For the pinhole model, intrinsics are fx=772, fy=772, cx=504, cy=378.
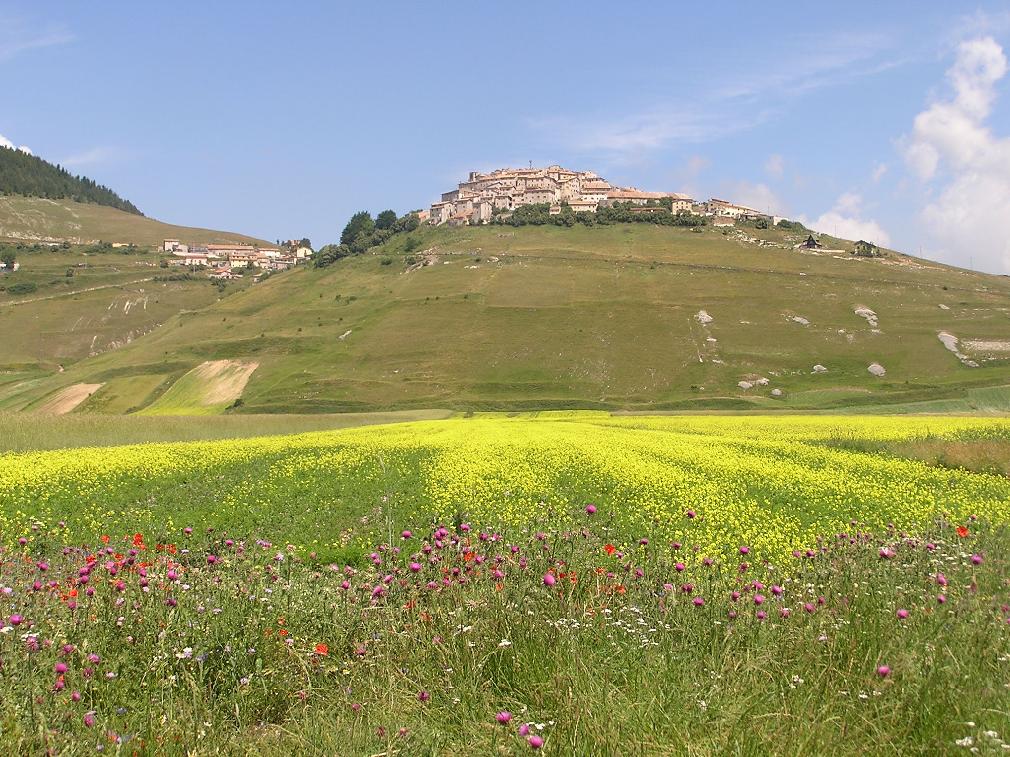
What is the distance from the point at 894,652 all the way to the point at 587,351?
391ft

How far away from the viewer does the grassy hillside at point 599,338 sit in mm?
108625

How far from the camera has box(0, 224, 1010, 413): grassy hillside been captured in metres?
109

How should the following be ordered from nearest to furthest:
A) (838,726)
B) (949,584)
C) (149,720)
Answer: (838,726)
(149,720)
(949,584)

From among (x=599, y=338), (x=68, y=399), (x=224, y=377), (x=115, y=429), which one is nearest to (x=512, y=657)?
(x=115, y=429)

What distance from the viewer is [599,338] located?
427 feet

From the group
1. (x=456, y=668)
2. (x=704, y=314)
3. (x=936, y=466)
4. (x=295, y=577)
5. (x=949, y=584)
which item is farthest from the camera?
(x=704, y=314)

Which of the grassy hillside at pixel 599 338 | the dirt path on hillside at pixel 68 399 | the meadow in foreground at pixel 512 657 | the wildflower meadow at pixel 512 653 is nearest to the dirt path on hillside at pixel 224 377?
the grassy hillside at pixel 599 338

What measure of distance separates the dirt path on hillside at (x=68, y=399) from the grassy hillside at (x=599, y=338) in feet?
6.18

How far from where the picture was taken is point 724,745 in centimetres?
538

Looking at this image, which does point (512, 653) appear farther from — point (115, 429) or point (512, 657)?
point (115, 429)

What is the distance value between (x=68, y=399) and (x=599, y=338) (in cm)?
8271

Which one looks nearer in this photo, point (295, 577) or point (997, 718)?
point (997, 718)

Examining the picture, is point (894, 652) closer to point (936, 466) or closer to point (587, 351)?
point (936, 466)

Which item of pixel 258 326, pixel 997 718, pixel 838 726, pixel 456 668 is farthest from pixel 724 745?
pixel 258 326
